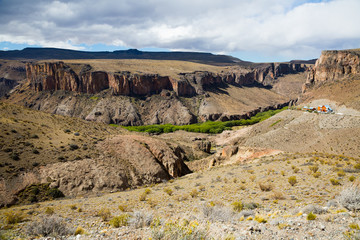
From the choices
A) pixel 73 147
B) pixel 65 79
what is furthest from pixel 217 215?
pixel 65 79

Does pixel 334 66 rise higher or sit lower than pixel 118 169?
higher

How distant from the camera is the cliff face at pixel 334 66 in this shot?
70.1 meters

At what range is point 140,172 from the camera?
81.6 feet

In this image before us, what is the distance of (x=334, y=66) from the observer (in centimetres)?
7412

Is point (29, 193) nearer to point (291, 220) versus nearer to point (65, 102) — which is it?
point (291, 220)

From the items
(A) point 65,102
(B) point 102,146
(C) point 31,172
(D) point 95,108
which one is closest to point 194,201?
(C) point 31,172

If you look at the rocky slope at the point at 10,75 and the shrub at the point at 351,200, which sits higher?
the rocky slope at the point at 10,75

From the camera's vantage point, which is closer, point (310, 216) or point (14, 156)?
point (310, 216)

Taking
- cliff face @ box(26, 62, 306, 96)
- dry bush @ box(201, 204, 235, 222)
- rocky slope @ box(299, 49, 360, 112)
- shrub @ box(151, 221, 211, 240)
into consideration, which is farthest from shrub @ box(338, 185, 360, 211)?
cliff face @ box(26, 62, 306, 96)

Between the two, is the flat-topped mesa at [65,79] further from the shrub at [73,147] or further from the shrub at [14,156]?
the shrub at [14,156]

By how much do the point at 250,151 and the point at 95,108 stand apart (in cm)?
8950

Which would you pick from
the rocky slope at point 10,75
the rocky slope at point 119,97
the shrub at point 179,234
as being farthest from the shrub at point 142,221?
the rocky slope at point 10,75

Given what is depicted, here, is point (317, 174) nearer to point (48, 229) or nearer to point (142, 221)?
point (142, 221)

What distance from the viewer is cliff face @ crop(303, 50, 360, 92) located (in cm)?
7006
